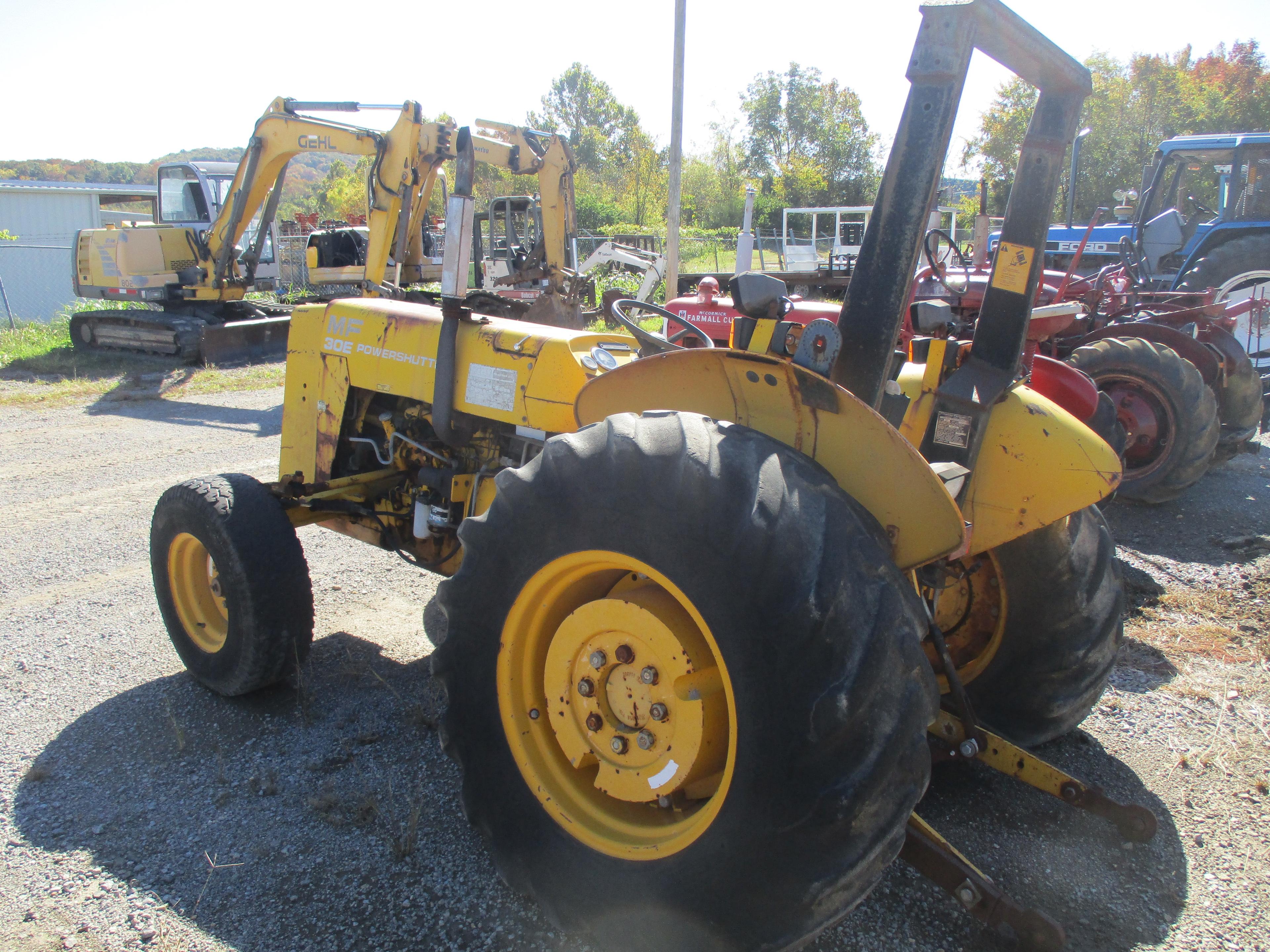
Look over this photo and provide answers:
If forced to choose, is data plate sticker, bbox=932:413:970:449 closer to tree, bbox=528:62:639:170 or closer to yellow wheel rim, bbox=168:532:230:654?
yellow wheel rim, bbox=168:532:230:654

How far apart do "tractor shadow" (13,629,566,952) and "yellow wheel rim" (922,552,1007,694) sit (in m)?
1.61

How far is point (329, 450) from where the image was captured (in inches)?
157

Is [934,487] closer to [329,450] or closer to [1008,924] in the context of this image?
[1008,924]

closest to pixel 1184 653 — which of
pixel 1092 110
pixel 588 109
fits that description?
pixel 1092 110

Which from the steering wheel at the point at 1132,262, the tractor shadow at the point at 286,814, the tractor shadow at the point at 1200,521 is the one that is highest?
the steering wheel at the point at 1132,262

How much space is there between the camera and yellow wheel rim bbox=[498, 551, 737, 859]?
198 cm

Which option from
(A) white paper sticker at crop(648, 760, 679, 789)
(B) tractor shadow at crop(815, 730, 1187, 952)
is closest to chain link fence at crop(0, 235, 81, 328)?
(A) white paper sticker at crop(648, 760, 679, 789)

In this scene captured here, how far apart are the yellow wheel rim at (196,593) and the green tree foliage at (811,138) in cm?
4784

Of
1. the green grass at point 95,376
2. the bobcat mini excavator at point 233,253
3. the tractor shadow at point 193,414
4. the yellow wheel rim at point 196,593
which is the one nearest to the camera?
the yellow wheel rim at point 196,593

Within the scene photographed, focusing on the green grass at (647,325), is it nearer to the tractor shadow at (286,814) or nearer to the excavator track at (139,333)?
the excavator track at (139,333)

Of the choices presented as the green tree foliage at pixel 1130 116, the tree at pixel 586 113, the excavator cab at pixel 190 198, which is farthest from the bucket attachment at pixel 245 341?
the tree at pixel 586 113

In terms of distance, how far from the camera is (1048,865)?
8.44ft

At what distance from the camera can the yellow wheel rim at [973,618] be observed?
2.89 metres

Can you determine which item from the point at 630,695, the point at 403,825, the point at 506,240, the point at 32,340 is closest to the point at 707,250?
the point at 506,240
